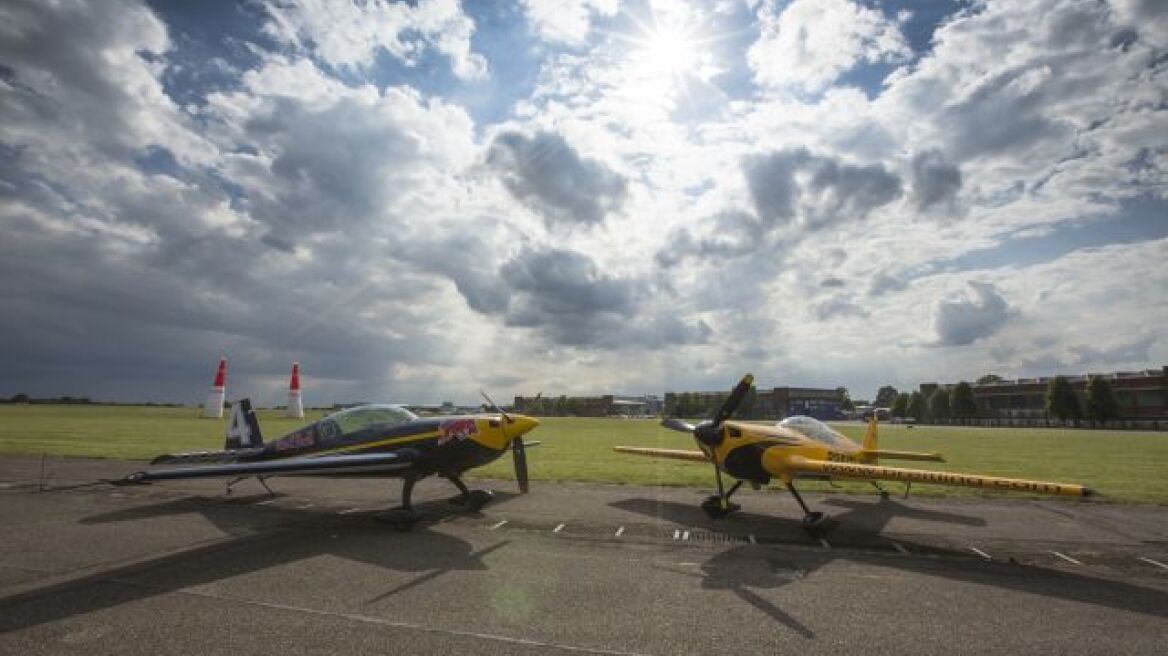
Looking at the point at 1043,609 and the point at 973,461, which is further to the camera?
the point at 973,461

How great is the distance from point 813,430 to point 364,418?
11.7 metres

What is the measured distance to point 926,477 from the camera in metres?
10.4

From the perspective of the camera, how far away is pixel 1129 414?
337 ft

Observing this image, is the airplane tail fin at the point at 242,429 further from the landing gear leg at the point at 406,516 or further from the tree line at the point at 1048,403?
the tree line at the point at 1048,403

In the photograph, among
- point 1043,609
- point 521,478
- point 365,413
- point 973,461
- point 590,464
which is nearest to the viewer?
point 1043,609

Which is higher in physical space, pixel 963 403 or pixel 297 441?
pixel 297 441

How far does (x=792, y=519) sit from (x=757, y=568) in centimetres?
509

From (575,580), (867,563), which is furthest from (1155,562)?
(575,580)

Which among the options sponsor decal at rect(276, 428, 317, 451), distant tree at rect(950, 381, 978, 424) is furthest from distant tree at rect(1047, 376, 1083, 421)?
sponsor decal at rect(276, 428, 317, 451)

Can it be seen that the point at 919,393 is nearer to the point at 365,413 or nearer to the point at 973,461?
the point at 973,461

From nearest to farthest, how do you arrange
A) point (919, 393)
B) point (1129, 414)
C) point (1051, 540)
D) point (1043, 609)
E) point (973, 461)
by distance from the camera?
1. point (1043, 609)
2. point (1051, 540)
3. point (973, 461)
4. point (1129, 414)
5. point (919, 393)

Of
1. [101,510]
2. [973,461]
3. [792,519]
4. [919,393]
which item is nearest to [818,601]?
[792,519]

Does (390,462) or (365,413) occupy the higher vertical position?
(365,413)

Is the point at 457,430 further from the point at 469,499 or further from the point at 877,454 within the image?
the point at 877,454
